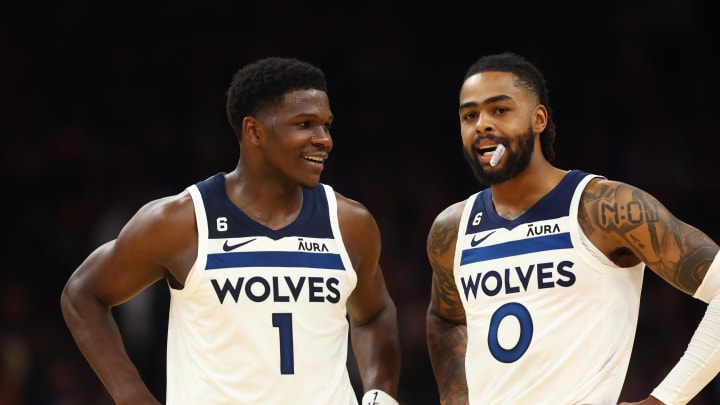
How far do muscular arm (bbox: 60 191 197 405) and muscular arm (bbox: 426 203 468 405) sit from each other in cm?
115

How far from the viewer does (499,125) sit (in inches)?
190

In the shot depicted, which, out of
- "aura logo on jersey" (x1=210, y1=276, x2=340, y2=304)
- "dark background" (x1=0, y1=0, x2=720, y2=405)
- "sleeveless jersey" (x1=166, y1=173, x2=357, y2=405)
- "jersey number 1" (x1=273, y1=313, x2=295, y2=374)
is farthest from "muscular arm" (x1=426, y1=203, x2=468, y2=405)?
"dark background" (x1=0, y1=0, x2=720, y2=405)

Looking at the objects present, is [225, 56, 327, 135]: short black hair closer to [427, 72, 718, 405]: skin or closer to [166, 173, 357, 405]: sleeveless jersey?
[166, 173, 357, 405]: sleeveless jersey

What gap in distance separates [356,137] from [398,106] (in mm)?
533

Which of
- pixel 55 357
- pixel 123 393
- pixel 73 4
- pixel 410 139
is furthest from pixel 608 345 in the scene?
pixel 73 4

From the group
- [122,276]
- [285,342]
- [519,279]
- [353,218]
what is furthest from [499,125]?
[122,276]

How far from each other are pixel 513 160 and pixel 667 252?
786 millimetres

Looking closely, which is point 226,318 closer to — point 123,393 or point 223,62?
point 123,393

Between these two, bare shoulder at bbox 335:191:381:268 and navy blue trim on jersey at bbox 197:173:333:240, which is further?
bare shoulder at bbox 335:191:381:268

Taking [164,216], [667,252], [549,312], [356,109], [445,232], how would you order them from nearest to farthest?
[667,252]
[549,312]
[164,216]
[445,232]
[356,109]

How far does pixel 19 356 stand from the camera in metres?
8.68

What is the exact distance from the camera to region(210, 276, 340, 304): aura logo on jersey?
4680mm

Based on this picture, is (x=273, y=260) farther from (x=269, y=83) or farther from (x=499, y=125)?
(x=499, y=125)

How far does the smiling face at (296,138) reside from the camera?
16.0 feet
